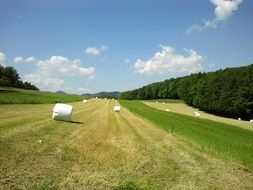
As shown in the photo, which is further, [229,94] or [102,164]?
[229,94]

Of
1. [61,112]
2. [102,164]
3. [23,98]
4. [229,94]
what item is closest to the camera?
[102,164]

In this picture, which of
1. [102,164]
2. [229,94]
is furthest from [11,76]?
[102,164]

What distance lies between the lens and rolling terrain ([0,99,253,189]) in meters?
11.1

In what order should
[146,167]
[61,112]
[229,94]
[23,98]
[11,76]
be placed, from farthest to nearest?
1. [11,76]
2. [229,94]
3. [23,98]
4. [61,112]
5. [146,167]

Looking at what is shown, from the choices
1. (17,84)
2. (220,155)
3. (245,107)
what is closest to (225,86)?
(245,107)

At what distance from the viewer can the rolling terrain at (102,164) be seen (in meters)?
11.1

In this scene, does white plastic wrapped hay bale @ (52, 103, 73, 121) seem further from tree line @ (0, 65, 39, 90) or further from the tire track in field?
tree line @ (0, 65, 39, 90)

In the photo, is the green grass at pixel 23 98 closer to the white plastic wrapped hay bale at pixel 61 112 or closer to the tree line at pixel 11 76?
the white plastic wrapped hay bale at pixel 61 112

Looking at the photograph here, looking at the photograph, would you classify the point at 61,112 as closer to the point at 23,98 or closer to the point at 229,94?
the point at 23,98

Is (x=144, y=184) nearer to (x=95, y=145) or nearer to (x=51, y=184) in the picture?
(x=51, y=184)

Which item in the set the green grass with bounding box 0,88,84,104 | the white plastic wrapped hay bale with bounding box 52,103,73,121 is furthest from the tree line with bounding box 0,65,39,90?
the white plastic wrapped hay bale with bounding box 52,103,73,121

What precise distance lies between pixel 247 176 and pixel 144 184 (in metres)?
5.71

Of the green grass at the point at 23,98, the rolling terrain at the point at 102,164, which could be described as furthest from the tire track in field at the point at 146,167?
the green grass at the point at 23,98

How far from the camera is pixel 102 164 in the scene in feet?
45.2
